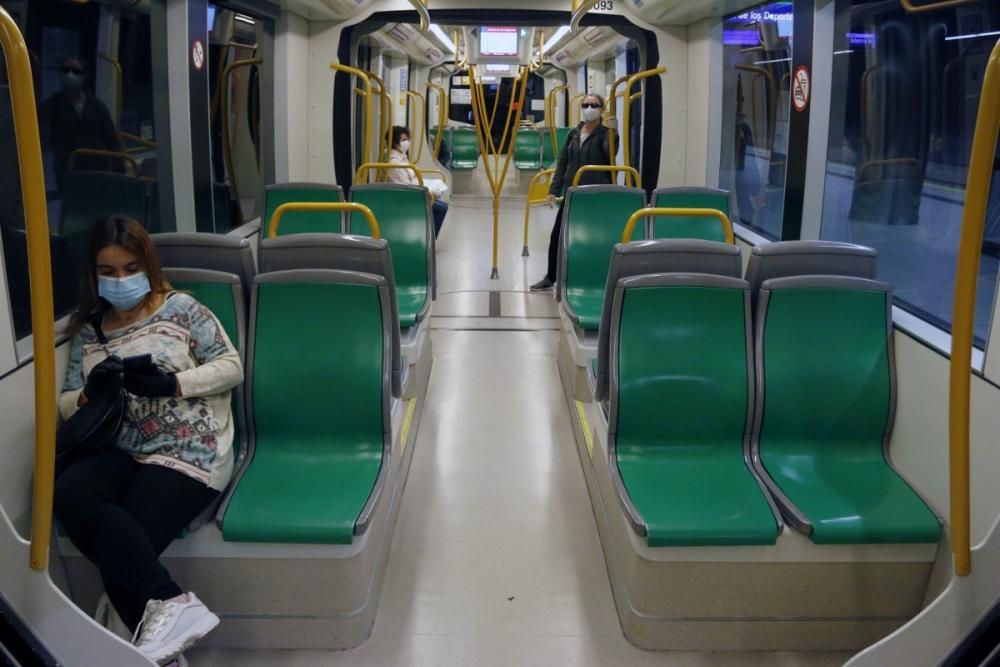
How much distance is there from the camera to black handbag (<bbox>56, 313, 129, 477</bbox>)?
2.24 metres

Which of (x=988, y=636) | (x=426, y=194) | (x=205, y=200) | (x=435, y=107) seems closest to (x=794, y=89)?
(x=426, y=194)

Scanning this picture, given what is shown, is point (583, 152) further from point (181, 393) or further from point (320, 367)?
point (181, 393)

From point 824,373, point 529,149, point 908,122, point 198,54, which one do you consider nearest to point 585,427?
point 824,373

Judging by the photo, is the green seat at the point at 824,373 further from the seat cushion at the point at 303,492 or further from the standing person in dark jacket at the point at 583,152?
the standing person in dark jacket at the point at 583,152

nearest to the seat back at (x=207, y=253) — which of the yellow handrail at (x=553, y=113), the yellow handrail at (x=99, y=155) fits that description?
the yellow handrail at (x=99, y=155)

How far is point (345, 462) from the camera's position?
281 cm

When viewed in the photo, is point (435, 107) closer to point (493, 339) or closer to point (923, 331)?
point (493, 339)

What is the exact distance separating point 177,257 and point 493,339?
9.52 ft

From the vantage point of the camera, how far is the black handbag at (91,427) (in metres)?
2.24

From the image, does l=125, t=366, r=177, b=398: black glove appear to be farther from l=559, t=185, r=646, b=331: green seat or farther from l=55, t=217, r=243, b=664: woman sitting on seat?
l=559, t=185, r=646, b=331: green seat

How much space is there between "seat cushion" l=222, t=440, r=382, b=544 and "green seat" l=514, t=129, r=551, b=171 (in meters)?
12.9

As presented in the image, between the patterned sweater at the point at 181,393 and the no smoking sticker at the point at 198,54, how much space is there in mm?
2143

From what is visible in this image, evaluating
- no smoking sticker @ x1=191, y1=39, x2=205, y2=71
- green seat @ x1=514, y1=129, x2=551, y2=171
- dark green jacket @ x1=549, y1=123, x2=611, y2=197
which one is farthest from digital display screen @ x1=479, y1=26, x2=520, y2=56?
no smoking sticker @ x1=191, y1=39, x2=205, y2=71

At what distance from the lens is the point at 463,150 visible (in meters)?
14.7
